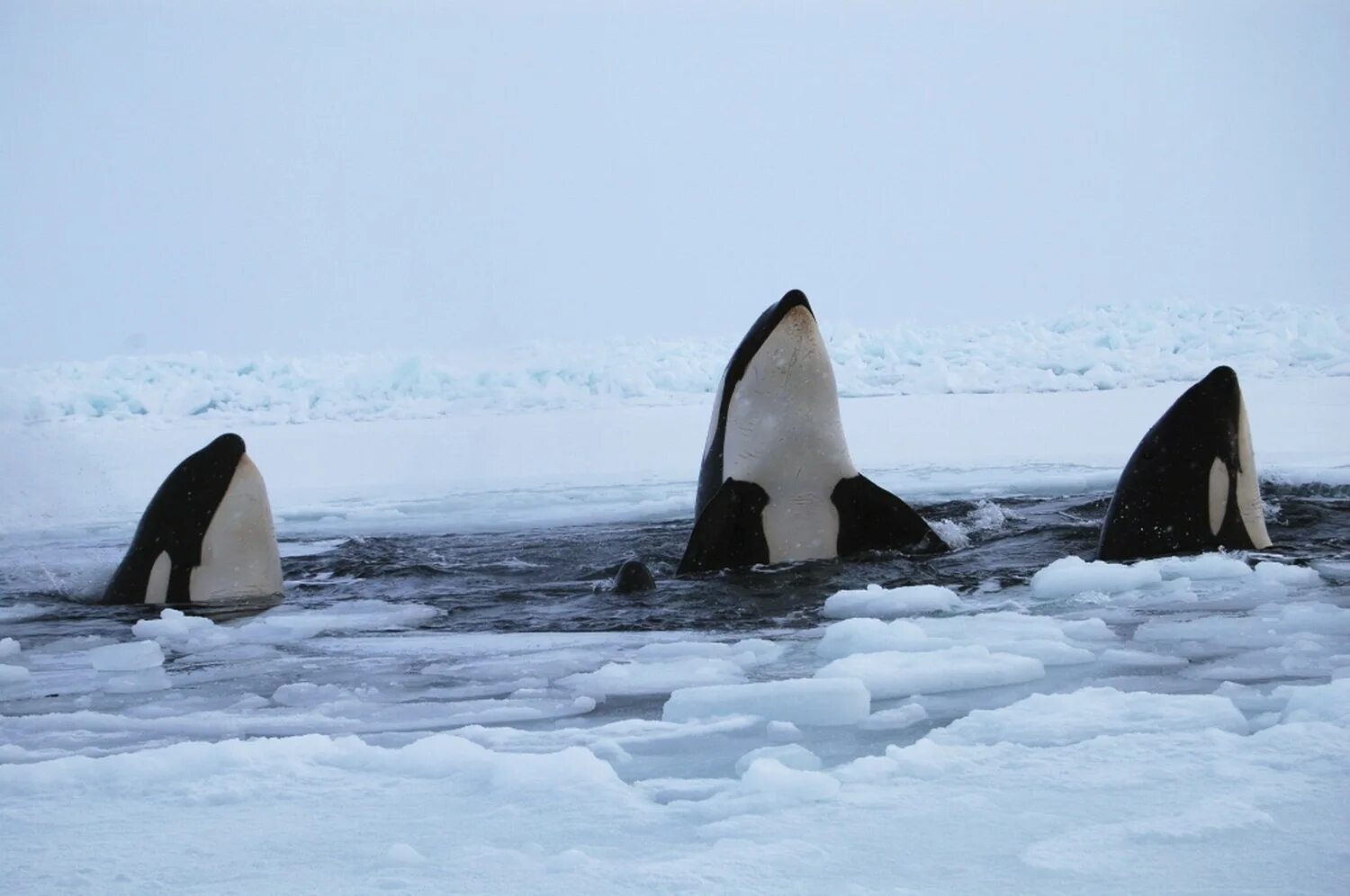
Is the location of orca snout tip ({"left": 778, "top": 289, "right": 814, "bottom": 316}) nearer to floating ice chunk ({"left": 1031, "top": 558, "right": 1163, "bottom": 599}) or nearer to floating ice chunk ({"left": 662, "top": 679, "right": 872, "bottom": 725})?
floating ice chunk ({"left": 1031, "top": 558, "right": 1163, "bottom": 599})

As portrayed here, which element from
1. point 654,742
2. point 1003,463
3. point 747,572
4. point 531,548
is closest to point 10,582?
point 531,548

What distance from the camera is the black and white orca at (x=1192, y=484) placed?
6.52 metres

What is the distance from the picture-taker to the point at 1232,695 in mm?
4039

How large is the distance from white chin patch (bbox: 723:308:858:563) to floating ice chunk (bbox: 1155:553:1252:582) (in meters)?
2.12

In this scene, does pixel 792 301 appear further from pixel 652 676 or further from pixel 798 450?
pixel 652 676

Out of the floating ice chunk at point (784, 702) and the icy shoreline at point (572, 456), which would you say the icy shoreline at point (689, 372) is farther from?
the floating ice chunk at point (784, 702)

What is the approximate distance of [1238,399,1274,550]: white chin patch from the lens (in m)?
6.56

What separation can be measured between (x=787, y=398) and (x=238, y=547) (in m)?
3.05

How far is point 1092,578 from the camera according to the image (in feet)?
20.1

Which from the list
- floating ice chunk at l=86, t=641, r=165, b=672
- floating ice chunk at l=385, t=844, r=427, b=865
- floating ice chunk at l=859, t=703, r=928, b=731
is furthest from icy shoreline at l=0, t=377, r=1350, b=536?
floating ice chunk at l=385, t=844, r=427, b=865

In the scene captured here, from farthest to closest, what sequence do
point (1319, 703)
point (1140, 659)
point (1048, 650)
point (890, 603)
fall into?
point (890, 603), point (1048, 650), point (1140, 659), point (1319, 703)

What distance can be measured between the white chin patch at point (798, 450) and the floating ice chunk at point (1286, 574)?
242 centimetres

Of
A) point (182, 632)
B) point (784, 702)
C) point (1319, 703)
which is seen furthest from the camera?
point (182, 632)

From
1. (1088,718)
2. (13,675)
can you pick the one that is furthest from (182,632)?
(1088,718)
